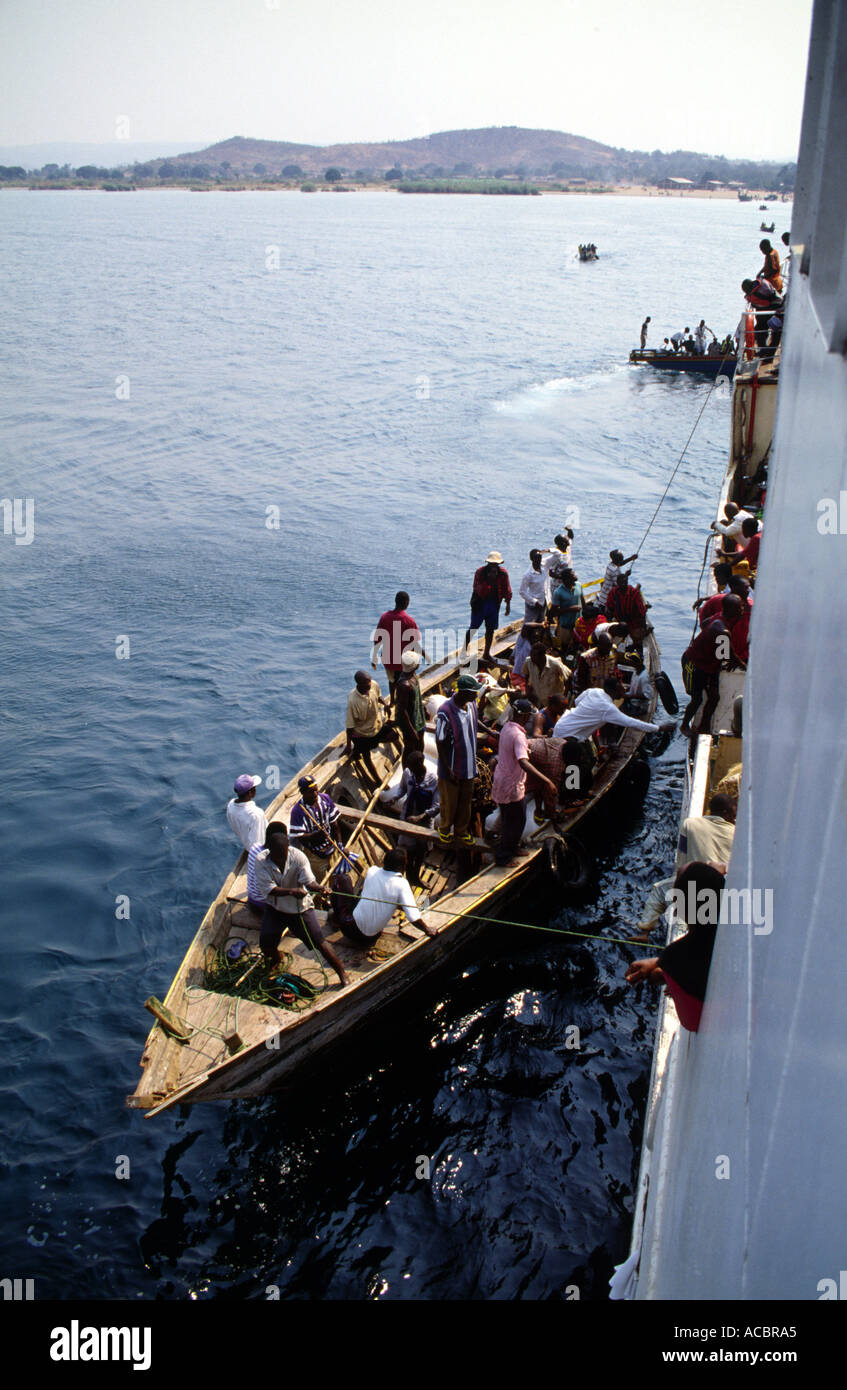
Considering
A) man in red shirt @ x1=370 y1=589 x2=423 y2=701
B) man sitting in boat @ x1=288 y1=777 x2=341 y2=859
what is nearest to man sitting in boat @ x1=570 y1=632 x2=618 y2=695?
man in red shirt @ x1=370 y1=589 x2=423 y2=701

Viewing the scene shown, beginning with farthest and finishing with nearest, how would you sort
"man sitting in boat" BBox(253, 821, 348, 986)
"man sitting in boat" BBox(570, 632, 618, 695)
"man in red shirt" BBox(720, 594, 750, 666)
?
"man sitting in boat" BBox(570, 632, 618, 695)
"man in red shirt" BBox(720, 594, 750, 666)
"man sitting in boat" BBox(253, 821, 348, 986)

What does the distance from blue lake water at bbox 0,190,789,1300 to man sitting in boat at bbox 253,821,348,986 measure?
4.09ft

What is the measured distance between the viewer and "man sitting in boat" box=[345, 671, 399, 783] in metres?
11.0

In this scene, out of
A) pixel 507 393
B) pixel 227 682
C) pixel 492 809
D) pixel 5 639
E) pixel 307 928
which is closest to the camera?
pixel 307 928

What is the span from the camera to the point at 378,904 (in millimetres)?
8680

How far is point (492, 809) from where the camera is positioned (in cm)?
1080

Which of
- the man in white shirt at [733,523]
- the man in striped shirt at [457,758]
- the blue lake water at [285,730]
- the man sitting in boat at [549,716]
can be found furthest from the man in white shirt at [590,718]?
the man in white shirt at [733,523]

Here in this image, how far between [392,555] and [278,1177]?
59.1 ft

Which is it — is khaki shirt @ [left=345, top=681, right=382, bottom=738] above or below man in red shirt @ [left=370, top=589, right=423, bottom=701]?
below

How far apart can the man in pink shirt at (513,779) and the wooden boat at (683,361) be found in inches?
1343

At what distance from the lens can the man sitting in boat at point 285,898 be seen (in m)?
8.16

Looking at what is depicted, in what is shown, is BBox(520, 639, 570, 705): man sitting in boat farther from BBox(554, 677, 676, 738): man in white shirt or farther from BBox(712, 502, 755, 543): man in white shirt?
BBox(712, 502, 755, 543): man in white shirt

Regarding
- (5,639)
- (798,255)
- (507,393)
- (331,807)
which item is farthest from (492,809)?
(507,393)

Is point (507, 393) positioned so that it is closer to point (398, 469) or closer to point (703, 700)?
point (398, 469)
